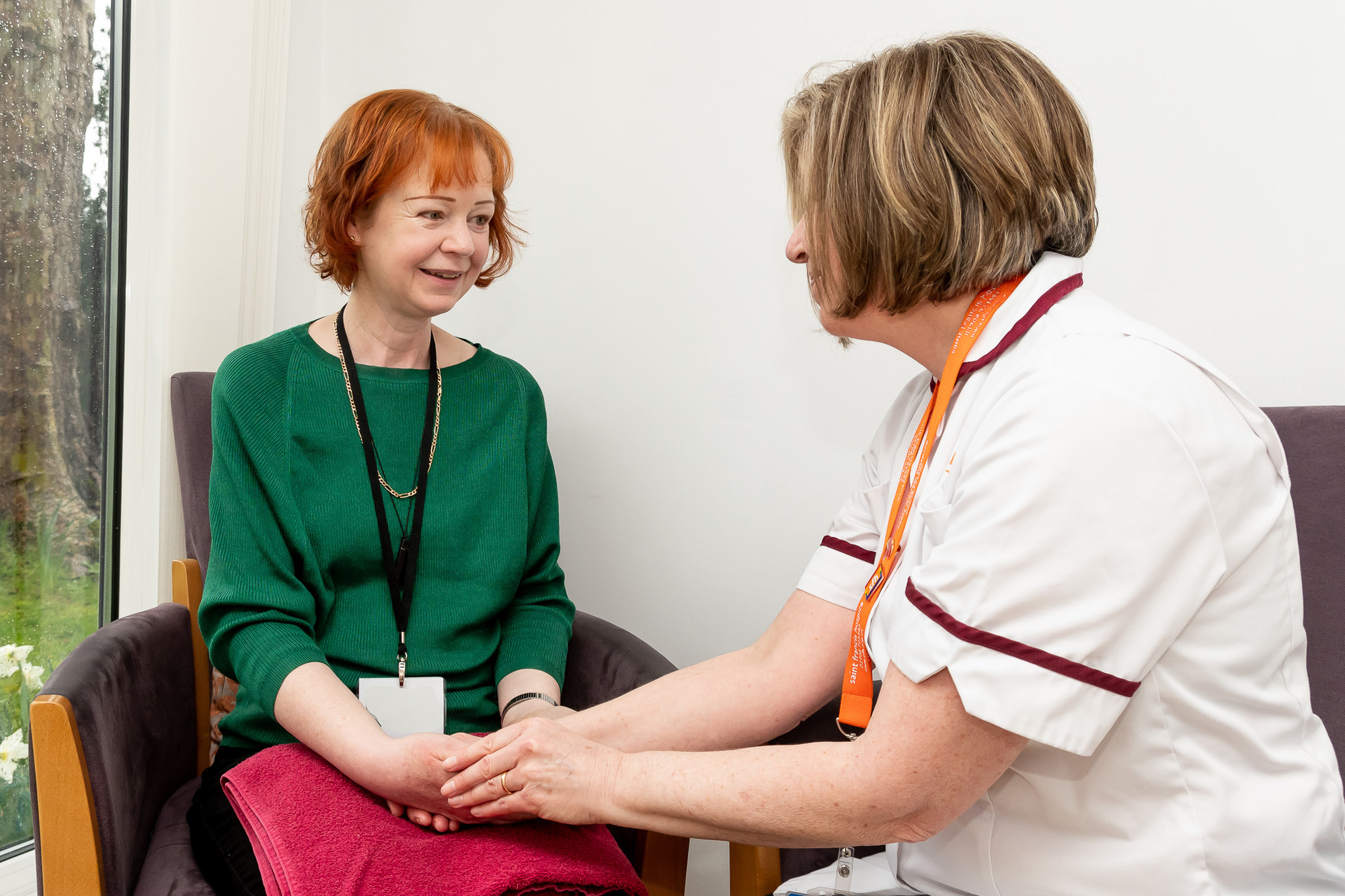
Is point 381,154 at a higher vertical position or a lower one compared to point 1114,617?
higher

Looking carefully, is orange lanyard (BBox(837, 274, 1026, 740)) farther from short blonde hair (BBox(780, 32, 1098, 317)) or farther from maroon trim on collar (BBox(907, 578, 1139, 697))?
maroon trim on collar (BBox(907, 578, 1139, 697))

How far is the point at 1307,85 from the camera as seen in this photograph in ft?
4.43

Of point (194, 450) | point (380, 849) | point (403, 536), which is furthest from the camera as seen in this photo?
point (194, 450)

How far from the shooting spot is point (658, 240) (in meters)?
1.95

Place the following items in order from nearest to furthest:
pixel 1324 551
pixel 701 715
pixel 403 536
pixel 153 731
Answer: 1. pixel 1324 551
2. pixel 701 715
3. pixel 153 731
4. pixel 403 536

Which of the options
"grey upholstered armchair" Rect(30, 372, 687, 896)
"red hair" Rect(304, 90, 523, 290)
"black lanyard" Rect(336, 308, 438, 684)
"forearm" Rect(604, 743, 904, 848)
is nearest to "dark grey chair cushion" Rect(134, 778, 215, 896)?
"grey upholstered armchair" Rect(30, 372, 687, 896)

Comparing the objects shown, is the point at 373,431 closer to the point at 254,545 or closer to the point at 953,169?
the point at 254,545

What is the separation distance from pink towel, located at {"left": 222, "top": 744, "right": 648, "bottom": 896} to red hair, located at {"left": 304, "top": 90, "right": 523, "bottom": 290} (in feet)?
2.76

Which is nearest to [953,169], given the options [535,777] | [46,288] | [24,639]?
[535,777]

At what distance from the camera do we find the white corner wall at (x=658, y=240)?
150cm

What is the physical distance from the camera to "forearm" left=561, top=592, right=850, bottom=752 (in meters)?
1.25

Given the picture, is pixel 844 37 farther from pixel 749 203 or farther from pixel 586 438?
pixel 586 438

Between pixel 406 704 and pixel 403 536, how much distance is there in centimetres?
26

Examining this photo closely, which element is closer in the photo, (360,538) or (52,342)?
(360,538)
